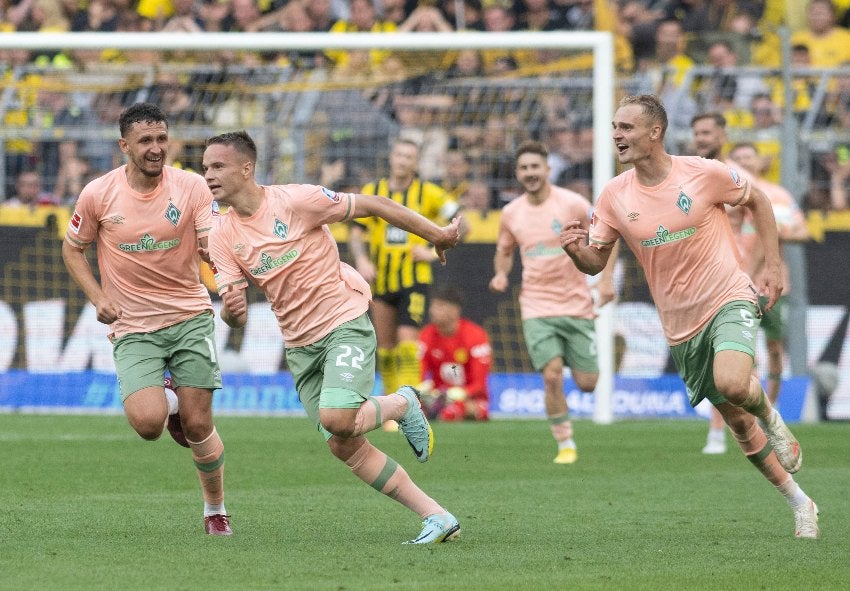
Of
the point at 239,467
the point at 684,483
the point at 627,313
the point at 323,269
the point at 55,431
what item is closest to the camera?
the point at 323,269

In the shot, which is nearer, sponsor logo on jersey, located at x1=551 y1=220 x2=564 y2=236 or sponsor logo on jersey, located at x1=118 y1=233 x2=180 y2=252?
sponsor logo on jersey, located at x1=118 y1=233 x2=180 y2=252

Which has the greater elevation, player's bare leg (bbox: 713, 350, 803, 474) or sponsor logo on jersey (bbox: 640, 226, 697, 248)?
sponsor logo on jersey (bbox: 640, 226, 697, 248)

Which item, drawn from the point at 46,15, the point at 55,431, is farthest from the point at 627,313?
the point at 46,15

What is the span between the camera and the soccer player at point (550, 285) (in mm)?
12531

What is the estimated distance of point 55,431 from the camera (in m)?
14.4

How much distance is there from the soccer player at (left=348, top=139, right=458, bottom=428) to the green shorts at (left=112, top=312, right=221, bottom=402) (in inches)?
238

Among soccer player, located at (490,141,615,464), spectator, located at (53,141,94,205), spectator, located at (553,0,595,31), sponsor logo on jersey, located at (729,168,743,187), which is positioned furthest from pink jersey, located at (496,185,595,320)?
spectator, located at (553,0,595,31)

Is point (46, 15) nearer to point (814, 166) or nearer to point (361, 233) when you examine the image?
point (361, 233)

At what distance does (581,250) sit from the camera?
320 inches

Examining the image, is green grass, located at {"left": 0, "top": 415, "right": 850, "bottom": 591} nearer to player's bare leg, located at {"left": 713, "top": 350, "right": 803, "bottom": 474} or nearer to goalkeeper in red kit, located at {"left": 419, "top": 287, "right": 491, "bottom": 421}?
player's bare leg, located at {"left": 713, "top": 350, "right": 803, "bottom": 474}

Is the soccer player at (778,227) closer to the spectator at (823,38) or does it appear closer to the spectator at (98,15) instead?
the spectator at (823,38)

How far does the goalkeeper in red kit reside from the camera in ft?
52.6

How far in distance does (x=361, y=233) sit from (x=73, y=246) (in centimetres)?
646

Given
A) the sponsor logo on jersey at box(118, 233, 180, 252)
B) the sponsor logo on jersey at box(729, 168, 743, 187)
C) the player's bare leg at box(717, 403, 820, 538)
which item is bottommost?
the player's bare leg at box(717, 403, 820, 538)
